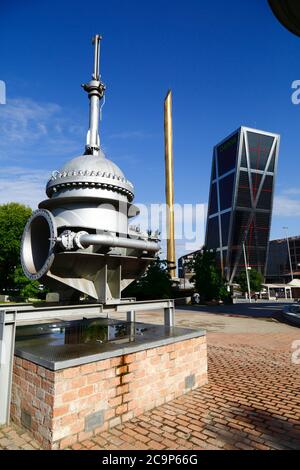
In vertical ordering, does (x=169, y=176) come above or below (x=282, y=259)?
above

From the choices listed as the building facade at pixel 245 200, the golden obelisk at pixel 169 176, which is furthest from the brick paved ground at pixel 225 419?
the building facade at pixel 245 200

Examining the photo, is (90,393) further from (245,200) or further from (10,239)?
(245,200)

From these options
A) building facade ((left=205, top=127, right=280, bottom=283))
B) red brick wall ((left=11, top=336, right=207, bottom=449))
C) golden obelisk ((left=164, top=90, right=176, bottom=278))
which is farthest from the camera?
building facade ((left=205, top=127, right=280, bottom=283))

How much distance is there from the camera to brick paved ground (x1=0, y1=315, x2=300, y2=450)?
14.2 feet

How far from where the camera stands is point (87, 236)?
20.5 ft

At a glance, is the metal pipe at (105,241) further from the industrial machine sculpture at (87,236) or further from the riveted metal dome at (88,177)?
the riveted metal dome at (88,177)

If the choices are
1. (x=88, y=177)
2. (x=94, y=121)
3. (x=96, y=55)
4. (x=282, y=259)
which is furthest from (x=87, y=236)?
(x=282, y=259)

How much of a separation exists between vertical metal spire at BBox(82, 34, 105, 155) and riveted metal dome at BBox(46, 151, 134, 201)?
515mm

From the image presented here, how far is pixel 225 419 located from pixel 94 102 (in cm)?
805

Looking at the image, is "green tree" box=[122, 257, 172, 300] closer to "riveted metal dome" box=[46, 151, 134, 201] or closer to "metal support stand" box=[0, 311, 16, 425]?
"riveted metal dome" box=[46, 151, 134, 201]

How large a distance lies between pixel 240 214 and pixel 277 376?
326 ft

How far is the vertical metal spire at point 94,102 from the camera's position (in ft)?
26.8

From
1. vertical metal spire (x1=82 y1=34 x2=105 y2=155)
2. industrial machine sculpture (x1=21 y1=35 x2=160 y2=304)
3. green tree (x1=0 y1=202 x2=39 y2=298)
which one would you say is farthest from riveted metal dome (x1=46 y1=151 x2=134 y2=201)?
green tree (x1=0 y1=202 x2=39 y2=298)

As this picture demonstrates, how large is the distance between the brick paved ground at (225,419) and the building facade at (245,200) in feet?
317
